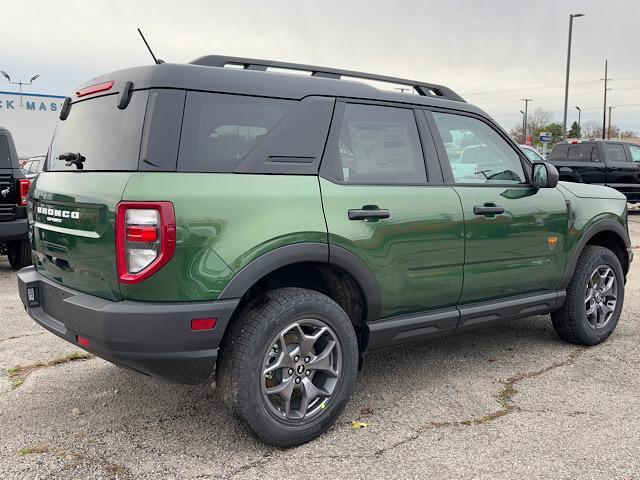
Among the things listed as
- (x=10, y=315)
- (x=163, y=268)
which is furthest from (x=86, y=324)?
(x=10, y=315)

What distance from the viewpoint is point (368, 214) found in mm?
3293

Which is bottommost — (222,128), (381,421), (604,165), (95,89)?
(381,421)

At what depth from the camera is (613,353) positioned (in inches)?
184

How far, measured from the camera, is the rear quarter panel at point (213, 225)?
107 inches

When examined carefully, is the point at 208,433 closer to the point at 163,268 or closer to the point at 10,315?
the point at 163,268

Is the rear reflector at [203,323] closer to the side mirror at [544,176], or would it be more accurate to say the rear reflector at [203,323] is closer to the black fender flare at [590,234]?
the side mirror at [544,176]

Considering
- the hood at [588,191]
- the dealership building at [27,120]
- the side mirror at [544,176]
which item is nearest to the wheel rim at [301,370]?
the side mirror at [544,176]

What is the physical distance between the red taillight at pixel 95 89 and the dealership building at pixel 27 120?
98.2 ft

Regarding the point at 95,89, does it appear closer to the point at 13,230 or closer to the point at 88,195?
the point at 88,195

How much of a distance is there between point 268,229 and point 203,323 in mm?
534

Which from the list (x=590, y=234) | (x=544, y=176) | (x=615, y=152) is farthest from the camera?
(x=615, y=152)

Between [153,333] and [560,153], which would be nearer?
[153,333]

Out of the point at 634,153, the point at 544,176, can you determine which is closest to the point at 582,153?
the point at 634,153

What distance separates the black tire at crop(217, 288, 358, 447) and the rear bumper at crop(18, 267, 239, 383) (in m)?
0.12
